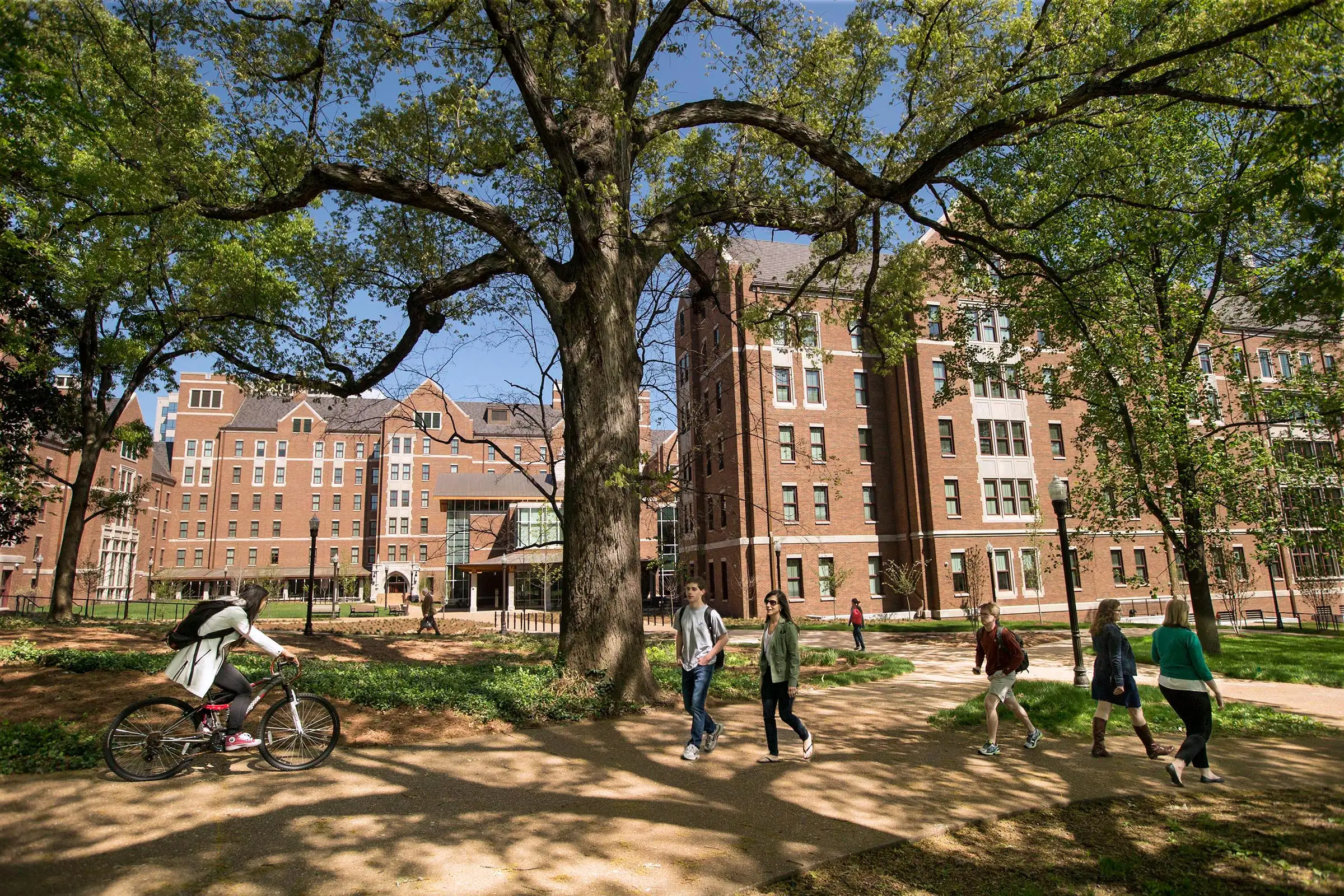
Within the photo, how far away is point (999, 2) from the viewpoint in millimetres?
11586

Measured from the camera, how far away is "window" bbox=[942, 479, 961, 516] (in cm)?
3488

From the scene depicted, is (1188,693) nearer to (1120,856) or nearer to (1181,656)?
(1181,656)

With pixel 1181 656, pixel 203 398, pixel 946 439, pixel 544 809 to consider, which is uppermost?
pixel 203 398

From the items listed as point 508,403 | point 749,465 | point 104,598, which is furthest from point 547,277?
point 104,598

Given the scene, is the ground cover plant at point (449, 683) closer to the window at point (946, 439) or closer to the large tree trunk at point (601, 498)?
the large tree trunk at point (601, 498)

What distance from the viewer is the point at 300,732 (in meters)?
6.51

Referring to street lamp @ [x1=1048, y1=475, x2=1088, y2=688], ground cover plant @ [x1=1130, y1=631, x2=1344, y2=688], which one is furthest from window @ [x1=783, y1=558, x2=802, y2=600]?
street lamp @ [x1=1048, y1=475, x2=1088, y2=688]

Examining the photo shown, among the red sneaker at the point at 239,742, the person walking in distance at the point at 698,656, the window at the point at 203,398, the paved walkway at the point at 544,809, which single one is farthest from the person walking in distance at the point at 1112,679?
the window at the point at 203,398

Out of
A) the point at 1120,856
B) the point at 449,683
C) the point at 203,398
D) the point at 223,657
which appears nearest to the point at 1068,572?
the point at 1120,856

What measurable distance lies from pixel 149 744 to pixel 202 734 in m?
0.37

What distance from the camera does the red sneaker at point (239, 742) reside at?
617 centimetres

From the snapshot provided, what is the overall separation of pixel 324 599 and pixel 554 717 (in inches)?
2228

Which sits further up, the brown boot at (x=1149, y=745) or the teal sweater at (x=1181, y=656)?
the teal sweater at (x=1181, y=656)

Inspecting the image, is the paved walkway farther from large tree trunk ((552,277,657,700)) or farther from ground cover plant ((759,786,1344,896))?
large tree trunk ((552,277,657,700))
